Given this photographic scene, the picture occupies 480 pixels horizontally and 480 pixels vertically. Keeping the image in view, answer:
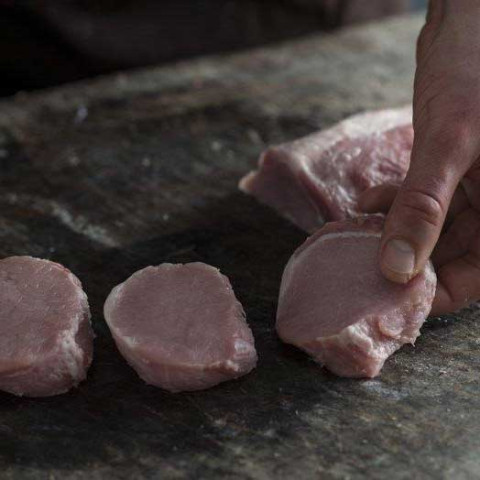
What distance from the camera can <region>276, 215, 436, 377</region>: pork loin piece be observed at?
2.68 meters

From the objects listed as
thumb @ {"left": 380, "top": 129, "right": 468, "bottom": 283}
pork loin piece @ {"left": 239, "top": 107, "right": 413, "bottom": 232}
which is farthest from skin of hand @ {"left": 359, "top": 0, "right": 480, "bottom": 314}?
pork loin piece @ {"left": 239, "top": 107, "right": 413, "bottom": 232}

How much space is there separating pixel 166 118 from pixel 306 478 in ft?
8.33

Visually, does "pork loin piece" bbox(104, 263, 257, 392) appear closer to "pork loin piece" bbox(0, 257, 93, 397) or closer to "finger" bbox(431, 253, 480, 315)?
"pork loin piece" bbox(0, 257, 93, 397)

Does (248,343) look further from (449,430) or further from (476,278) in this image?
(476,278)

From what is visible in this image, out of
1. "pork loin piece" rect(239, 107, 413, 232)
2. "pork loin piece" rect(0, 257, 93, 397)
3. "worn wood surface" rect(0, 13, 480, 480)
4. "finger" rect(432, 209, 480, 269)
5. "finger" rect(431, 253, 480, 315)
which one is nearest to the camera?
"worn wood surface" rect(0, 13, 480, 480)

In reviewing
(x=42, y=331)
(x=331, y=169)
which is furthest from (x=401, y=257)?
(x=42, y=331)

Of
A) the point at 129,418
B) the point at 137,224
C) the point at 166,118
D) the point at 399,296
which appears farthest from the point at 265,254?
the point at 166,118

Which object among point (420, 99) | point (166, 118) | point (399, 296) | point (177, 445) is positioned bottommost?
point (166, 118)

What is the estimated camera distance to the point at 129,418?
2.59 m

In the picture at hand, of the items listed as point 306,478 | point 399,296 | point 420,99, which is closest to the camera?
point 306,478

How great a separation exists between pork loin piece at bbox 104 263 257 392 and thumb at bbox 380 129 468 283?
1.78 feet

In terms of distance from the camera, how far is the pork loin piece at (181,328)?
104 inches

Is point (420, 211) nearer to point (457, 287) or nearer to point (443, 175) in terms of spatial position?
point (443, 175)

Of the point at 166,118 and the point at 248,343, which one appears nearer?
the point at 248,343
